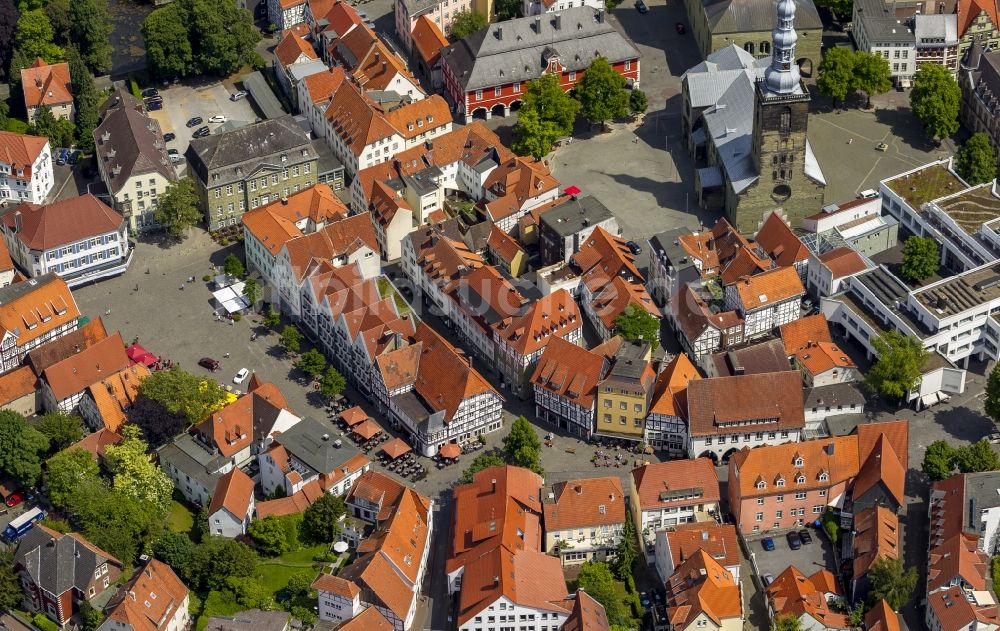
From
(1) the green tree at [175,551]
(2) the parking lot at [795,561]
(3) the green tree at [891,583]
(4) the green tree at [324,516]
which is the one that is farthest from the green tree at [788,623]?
(1) the green tree at [175,551]

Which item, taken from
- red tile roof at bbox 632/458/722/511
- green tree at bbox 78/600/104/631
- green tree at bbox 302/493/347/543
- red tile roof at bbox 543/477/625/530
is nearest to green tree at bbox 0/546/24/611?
green tree at bbox 78/600/104/631

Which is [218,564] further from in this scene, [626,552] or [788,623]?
[788,623]

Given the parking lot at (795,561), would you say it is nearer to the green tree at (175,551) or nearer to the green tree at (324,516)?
the green tree at (324,516)

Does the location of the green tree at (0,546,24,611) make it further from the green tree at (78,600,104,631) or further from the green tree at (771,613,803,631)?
the green tree at (771,613,803,631)

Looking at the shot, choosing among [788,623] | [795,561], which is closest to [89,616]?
[788,623]

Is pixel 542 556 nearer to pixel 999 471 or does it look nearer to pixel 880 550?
pixel 880 550

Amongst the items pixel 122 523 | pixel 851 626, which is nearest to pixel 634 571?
pixel 851 626
